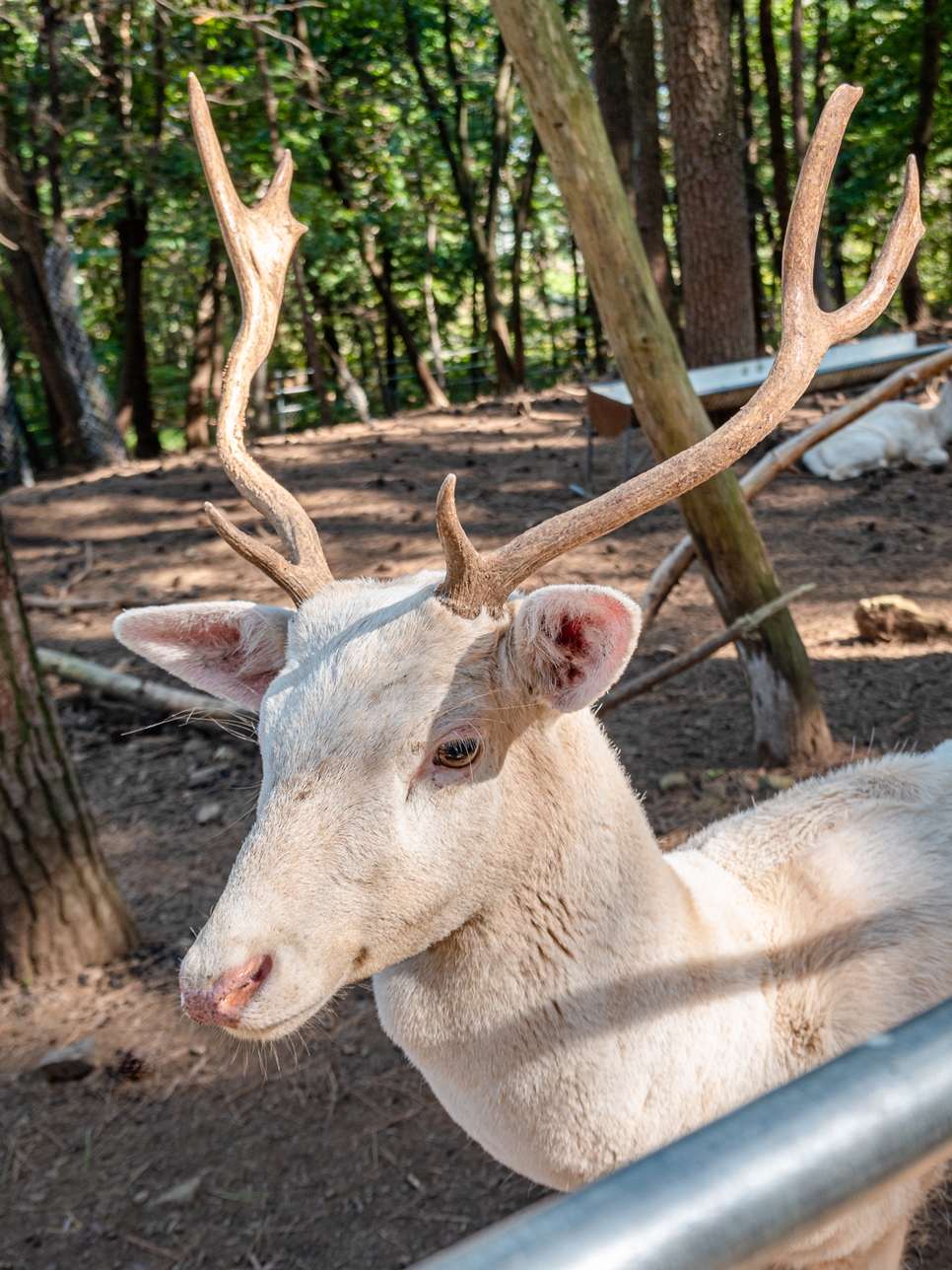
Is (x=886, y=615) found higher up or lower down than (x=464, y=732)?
lower down

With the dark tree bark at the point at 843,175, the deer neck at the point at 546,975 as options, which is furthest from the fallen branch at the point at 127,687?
the dark tree bark at the point at 843,175

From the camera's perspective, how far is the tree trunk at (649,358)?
137 inches

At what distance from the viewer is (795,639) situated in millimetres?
4195

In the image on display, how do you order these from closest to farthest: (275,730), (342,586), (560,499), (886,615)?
(275,730), (342,586), (886,615), (560,499)

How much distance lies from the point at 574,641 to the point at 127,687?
413 centimetres

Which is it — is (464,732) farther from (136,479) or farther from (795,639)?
(136,479)

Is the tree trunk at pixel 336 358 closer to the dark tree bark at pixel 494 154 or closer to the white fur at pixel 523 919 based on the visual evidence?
the dark tree bark at pixel 494 154

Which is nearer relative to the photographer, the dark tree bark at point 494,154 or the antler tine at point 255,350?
the antler tine at point 255,350

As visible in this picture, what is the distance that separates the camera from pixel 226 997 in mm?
1401

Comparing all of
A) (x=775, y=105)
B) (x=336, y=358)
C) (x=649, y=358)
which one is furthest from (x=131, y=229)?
(x=649, y=358)

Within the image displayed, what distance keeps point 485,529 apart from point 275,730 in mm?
5589

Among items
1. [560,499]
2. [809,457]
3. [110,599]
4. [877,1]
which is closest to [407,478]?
[560,499]

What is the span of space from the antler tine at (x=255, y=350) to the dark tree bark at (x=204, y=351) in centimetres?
1292

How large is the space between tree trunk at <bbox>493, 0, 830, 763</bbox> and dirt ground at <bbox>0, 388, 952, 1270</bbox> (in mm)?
324
